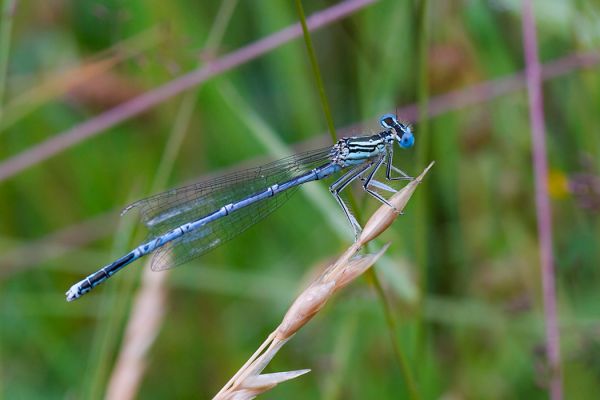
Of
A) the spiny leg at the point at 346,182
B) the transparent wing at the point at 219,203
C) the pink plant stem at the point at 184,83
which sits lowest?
the spiny leg at the point at 346,182

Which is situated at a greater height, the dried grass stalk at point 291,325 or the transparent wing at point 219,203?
the transparent wing at point 219,203

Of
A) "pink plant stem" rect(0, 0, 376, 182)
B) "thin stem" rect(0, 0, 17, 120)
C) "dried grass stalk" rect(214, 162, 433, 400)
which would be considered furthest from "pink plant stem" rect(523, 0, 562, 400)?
"thin stem" rect(0, 0, 17, 120)

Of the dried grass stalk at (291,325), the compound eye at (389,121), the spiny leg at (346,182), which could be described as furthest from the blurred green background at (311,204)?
the dried grass stalk at (291,325)

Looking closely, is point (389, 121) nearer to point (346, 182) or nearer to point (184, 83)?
point (346, 182)

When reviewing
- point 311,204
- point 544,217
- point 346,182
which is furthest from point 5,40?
point 544,217

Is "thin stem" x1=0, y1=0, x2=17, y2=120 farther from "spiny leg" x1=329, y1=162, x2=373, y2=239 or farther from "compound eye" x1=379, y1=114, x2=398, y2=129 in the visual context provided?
"compound eye" x1=379, y1=114, x2=398, y2=129

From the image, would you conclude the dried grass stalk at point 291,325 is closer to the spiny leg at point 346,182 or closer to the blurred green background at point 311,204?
the spiny leg at point 346,182

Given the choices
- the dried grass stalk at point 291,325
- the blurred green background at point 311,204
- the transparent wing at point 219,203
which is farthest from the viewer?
the blurred green background at point 311,204

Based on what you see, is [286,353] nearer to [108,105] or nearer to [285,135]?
[285,135]

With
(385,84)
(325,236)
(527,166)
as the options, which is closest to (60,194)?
(325,236)
